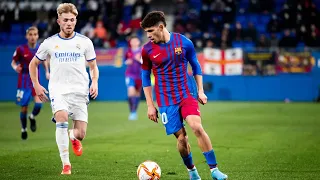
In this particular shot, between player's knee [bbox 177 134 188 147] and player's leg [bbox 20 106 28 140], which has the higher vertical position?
player's knee [bbox 177 134 188 147]

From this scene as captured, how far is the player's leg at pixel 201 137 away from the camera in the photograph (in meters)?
8.30

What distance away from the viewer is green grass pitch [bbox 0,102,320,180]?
976 cm

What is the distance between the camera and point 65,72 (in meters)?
9.57

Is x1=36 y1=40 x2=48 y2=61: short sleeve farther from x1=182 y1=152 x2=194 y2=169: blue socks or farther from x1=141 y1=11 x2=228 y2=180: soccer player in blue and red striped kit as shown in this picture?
x1=182 y1=152 x2=194 y2=169: blue socks

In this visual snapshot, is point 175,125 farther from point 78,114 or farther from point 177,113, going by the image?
point 78,114

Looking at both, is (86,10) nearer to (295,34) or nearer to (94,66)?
(295,34)

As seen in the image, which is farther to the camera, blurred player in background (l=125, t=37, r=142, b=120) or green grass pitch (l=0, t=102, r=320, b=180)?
blurred player in background (l=125, t=37, r=142, b=120)

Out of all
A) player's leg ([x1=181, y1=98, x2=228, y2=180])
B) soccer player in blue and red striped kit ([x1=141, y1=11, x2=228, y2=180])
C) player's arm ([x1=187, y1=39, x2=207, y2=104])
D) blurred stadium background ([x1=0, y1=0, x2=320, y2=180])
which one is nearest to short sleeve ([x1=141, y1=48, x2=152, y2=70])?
soccer player in blue and red striped kit ([x1=141, y1=11, x2=228, y2=180])

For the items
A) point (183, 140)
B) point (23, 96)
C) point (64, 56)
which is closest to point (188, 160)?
point (183, 140)

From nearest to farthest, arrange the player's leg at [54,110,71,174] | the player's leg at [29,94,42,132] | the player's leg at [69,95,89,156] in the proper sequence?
1. the player's leg at [54,110,71,174]
2. the player's leg at [69,95,89,156]
3. the player's leg at [29,94,42,132]

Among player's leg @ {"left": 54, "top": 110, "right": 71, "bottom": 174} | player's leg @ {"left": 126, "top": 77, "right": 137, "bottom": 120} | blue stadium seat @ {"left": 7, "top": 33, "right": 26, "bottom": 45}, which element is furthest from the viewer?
blue stadium seat @ {"left": 7, "top": 33, "right": 26, "bottom": 45}

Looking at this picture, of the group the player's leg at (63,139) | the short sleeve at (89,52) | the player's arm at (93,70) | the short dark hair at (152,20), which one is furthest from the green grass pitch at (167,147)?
the short dark hair at (152,20)

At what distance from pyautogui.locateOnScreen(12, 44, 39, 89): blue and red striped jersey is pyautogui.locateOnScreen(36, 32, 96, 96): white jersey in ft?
19.3

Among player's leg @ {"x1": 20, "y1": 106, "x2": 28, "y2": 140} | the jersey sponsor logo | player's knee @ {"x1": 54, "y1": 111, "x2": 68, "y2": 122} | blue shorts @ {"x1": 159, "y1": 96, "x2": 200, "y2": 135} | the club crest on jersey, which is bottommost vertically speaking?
player's leg @ {"x1": 20, "y1": 106, "x2": 28, "y2": 140}
